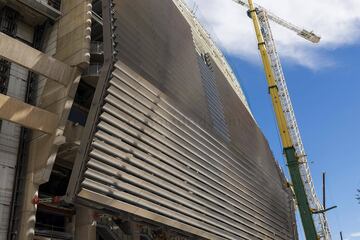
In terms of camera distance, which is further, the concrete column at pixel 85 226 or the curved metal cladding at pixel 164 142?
the concrete column at pixel 85 226

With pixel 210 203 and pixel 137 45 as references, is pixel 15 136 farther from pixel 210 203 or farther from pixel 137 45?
pixel 210 203

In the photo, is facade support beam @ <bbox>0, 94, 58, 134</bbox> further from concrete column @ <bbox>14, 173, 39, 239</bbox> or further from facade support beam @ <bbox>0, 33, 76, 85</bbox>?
concrete column @ <bbox>14, 173, 39, 239</bbox>

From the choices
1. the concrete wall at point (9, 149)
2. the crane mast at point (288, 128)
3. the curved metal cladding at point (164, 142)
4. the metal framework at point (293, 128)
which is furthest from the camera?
the metal framework at point (293, 128)

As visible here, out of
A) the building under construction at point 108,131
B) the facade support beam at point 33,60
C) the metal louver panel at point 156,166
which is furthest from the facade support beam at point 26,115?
the metal louver panel at point 156,166

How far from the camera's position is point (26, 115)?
28266 mm

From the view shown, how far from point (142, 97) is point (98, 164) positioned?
26.2ft

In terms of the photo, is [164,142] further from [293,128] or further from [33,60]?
[293,128]

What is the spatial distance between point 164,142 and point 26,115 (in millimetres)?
10632

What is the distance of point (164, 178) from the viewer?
30484 millimetres

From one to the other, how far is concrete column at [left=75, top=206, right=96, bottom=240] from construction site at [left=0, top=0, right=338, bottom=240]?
82mm

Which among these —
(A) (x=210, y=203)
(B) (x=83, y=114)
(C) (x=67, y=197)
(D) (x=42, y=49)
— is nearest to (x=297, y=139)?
(A) (x=210, y=203)

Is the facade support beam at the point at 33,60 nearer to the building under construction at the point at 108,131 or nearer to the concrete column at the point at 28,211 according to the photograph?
the building under construction at the point at 108,131

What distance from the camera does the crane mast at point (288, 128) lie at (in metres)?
52.4

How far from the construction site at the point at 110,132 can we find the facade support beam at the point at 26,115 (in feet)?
0.25
